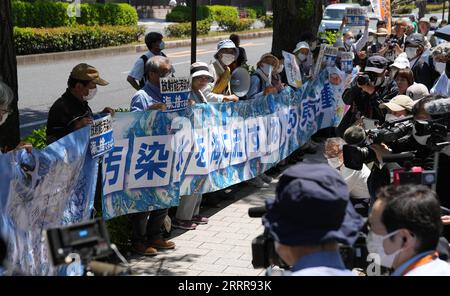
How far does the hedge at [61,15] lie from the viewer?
24.5 m

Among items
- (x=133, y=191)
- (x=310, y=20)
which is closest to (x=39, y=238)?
(x=133, y=191)

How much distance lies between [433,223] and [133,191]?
3981mm

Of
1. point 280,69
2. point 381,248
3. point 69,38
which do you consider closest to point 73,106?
point 381,248

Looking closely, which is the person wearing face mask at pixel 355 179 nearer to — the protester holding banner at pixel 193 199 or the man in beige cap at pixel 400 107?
the man in beige cap at pixel 400 107

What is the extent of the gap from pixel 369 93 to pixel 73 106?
3288 mm

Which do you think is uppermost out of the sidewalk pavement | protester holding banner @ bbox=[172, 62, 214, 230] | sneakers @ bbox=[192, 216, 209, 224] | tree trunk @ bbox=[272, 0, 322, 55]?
tree trunk @ bbox=[272, 0, 322, 55]

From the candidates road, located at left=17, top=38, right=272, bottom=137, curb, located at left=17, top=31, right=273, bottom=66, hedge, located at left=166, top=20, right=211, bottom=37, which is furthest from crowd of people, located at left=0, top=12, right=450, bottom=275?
hedge, located at left=166, top=20, right=211, bottom=37

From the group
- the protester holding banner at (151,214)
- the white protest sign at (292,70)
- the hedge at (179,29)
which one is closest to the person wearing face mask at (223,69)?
the white protest sign at (292,70)

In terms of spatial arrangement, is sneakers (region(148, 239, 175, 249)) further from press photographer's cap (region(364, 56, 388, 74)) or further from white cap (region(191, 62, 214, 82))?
press photographer's cap (region(364, 56, 388, 74))

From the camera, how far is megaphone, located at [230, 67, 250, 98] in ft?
28.7

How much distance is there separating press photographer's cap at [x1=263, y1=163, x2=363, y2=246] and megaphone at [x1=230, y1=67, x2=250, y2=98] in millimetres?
6192

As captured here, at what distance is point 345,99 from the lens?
7.92 m

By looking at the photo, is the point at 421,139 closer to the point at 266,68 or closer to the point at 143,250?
the point at 143,250
